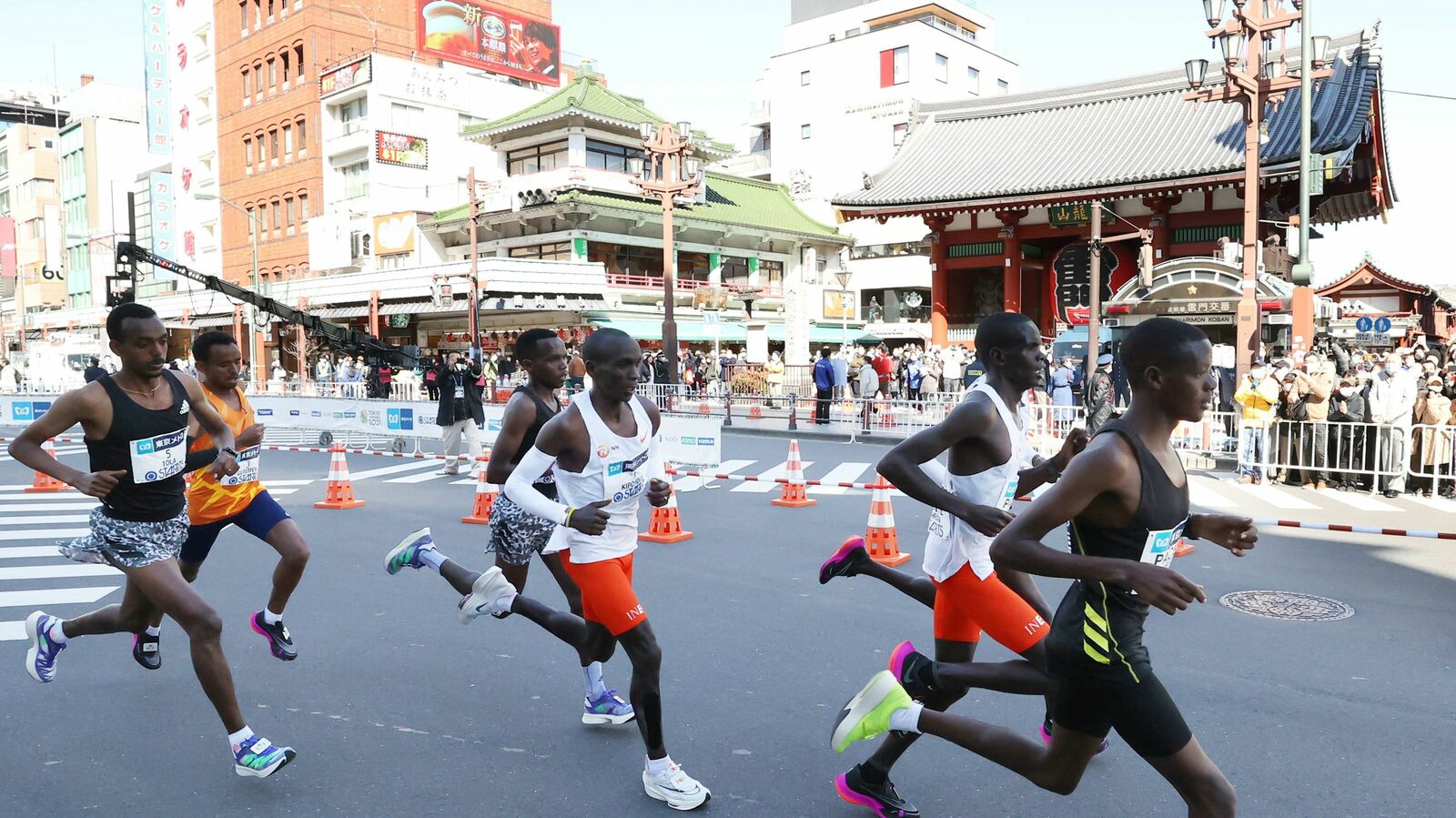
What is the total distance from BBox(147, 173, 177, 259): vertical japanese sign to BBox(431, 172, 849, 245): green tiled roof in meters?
25.4

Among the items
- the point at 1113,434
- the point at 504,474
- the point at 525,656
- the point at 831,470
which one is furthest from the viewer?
the point at 831,470

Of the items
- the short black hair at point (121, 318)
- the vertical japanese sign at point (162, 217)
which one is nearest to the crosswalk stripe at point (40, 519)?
the short black hair at point (121, 318)

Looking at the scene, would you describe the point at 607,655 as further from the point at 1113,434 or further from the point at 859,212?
the point at 859,212

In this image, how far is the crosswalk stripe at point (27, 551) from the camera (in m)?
9.09

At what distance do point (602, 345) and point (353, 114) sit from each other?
1923 inches

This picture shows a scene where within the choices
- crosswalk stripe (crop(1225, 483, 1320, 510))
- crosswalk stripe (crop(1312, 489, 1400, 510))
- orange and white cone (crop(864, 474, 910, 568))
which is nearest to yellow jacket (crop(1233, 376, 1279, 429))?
crosswalk stripe (crop(1225, 483, 1320, 510))

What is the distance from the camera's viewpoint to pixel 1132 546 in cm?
272

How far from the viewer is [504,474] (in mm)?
5117

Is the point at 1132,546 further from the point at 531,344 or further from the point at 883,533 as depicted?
the point at 883,533

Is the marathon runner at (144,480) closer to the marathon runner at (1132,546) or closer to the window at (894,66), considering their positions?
the marathon runner at (1132,546)

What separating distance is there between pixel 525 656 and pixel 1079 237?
28.6 meters

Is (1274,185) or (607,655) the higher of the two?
(1274,185)

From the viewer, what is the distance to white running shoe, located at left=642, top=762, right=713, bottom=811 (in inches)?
150

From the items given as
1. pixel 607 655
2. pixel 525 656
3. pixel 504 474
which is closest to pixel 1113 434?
pixel 607 655
